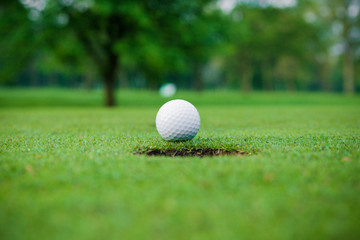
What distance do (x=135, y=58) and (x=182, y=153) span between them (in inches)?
445

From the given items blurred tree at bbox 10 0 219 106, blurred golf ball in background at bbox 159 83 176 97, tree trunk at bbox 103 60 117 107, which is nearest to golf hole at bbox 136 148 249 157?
blurred tree at bbox 10 0 219 106

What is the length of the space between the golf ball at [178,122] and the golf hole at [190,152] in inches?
13.7

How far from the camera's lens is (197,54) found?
17.1m

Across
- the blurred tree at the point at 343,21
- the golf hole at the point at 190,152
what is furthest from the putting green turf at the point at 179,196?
the blurred tree at the point at 343,21

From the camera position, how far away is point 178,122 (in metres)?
4.49

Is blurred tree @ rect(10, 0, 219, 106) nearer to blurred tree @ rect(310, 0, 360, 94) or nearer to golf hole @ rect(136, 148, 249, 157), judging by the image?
golf hole @ rect(136, 148, 249, 157)

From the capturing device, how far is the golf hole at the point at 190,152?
13.5ft

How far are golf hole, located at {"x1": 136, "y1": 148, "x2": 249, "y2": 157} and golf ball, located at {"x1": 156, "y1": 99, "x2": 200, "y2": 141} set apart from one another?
0.35 metres

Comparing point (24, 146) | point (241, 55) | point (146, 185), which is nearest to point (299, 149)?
point (146, 185)

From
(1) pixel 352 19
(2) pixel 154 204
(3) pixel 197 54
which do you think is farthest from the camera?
(1) pixel 352 19

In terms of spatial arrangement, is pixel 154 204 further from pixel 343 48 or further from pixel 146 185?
pixel 343 48

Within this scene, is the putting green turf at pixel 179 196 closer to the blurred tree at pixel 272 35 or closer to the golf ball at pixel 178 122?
the golf ball at pixel 178 122

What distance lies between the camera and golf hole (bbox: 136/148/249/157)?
4.11 meters

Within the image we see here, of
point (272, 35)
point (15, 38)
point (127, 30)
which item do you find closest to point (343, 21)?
point (272, 35)
